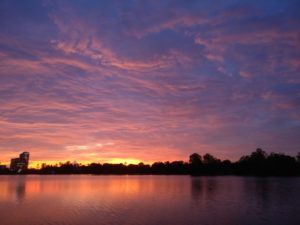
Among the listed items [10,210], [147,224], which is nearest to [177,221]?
[147,224]

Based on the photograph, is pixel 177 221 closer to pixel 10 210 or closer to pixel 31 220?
pixel 31 220

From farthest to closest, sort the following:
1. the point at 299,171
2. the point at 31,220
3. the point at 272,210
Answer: the point at 299,171 → the point at 272,210 → the point at 31,220

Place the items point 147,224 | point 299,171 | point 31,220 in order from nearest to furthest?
point 147,224
point 31,220
point 299,171

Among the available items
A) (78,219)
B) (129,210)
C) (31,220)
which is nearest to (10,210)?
(31,220)

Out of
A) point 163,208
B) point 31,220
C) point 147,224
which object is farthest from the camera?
point 163,208

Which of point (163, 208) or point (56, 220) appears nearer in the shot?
point (56, 220)

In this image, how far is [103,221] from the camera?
32531 mm

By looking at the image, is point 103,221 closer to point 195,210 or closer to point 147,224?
point 147,224

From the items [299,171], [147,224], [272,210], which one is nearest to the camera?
[147,224]

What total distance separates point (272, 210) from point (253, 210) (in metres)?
2.36

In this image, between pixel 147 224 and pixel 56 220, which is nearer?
pixel 147 224

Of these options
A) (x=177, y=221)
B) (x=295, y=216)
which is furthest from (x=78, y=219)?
(x=295, y=216)

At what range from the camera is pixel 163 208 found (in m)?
41.9

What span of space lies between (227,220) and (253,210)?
850 centimetres
